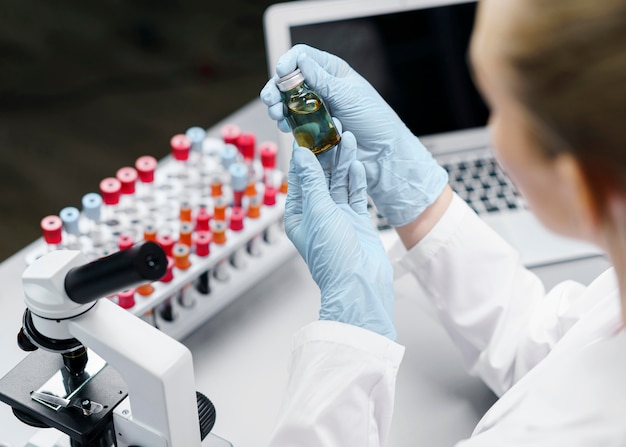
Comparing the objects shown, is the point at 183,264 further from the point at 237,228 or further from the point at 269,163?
the point at 269,163

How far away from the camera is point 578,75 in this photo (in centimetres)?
67

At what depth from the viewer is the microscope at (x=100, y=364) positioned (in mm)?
854

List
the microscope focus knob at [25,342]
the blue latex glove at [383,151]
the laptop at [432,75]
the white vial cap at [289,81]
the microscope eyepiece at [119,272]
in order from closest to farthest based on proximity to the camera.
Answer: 1. the microscope eyepiece at [119,272]
2. the microscope focus knob at [25,342]
3. the white vial cap at [289,81]
4. the blue latex glove at [383,151]
5. the laptop at [432,75]

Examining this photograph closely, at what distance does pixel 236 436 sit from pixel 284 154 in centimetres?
56

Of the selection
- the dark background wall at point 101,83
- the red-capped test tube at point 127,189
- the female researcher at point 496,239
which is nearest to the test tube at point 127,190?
the red-capped test tube at point 127,189

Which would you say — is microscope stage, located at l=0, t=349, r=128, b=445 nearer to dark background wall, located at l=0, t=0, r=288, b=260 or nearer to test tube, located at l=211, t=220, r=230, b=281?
test tube, located at l=211, t=220, r=230, b=281

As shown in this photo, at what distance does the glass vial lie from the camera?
3.78 feet

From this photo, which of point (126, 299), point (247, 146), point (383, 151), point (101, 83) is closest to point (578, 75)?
point (383, 151)

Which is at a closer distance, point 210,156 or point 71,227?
point 71,227

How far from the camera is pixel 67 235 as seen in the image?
1.38 meters

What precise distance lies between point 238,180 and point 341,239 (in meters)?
0.41

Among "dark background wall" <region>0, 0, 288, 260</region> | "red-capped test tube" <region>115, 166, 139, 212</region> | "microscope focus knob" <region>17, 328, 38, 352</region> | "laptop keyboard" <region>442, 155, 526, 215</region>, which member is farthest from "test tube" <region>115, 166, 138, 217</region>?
"dark background wall" <region>0, 0, 288, 260</region>

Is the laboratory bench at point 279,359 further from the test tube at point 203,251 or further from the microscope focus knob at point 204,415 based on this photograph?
the microscope focus knob at point 204,415

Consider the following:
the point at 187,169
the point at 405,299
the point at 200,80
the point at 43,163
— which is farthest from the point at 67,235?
the point at 200,80
